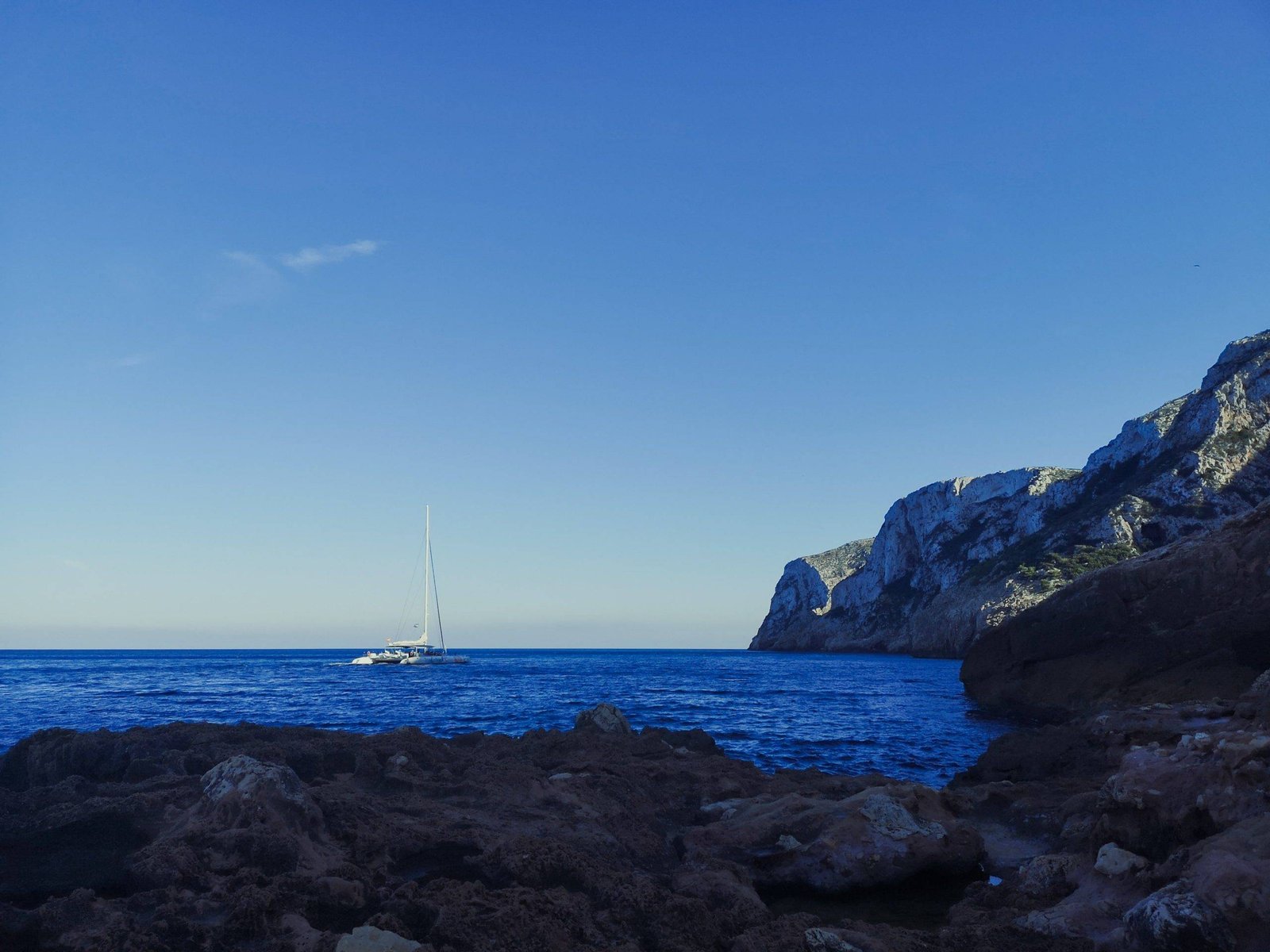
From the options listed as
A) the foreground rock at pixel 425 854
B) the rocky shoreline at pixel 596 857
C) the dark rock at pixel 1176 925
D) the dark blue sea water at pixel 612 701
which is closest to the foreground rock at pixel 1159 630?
the dark blue sea water at pixel 612 701

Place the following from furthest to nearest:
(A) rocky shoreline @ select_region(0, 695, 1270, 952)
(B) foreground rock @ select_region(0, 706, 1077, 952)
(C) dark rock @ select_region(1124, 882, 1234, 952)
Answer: (B) foreground rock @ select_region(0, 706, 1077, 952)
(A) rocky shoreline @ select_region(0, 695, 1270, 952)
(C) dark rock @ select_region(1124, 882, 1234, 952)

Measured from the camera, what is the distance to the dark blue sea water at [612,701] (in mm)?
26984

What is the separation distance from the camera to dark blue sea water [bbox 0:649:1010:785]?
27.0m

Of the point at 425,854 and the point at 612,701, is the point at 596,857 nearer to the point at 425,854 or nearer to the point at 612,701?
the point at 425,854

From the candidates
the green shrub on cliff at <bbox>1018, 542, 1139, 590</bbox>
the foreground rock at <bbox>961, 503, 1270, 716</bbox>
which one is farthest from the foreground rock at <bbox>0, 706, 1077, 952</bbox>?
the green shrub on cliff at <bbox>1018, 542, 1139, 590</bbox>

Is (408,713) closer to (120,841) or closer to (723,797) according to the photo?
(723,797)

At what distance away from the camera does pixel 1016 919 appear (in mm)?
8477

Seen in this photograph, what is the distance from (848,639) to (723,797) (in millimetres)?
139797

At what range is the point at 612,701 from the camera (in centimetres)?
4803

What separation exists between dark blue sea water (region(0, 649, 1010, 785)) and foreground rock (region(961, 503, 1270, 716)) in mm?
3876

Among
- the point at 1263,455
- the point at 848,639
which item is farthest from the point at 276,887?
the point at 848,639

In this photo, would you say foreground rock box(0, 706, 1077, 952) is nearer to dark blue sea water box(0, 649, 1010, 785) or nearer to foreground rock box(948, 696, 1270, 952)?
foreground rock box(948, 696, 1270, 952)

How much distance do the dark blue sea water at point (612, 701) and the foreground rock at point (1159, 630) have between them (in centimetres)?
388

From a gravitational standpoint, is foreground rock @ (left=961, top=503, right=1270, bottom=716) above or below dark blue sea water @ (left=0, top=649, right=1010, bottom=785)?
above
